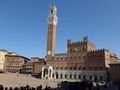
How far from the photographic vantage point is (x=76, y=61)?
5931cm

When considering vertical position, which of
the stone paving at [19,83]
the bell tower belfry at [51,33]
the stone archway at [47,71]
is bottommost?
the stone paving at [19,83]

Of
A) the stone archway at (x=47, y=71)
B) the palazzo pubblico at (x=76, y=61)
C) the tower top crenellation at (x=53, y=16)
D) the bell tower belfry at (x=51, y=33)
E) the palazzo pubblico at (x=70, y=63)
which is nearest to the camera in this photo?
the palazzo pubblico at (x=70, y=63)

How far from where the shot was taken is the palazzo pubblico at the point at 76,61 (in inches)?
2077

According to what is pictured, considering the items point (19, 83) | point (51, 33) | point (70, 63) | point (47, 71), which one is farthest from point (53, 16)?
point (19, 83)

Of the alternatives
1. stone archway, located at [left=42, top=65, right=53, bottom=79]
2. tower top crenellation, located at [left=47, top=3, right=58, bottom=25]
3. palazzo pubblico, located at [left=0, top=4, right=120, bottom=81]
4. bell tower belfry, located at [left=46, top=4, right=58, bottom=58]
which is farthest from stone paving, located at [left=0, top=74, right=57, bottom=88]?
tower top crenellation, located at [left=47, top=3, right=58, bottom=25]

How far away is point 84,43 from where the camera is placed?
58719 mm

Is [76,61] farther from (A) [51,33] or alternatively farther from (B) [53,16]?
(B) [53,16]

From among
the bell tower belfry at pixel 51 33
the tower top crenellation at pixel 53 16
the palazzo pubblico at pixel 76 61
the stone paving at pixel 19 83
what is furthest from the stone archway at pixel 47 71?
the tower top crenellation at pixel 53 16

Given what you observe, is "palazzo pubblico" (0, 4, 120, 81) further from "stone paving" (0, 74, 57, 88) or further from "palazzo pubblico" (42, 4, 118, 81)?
"stone paving" (0, 74, 57, 88)

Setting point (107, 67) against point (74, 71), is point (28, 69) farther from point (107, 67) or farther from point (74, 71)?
point (107, 67)

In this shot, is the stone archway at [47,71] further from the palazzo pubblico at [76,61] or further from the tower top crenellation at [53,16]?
the tower top crenellation at [53,16]

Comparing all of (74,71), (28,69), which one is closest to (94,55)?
(74,71)

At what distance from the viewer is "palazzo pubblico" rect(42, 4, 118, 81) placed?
173ft

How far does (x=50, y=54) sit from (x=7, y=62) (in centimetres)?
2439
